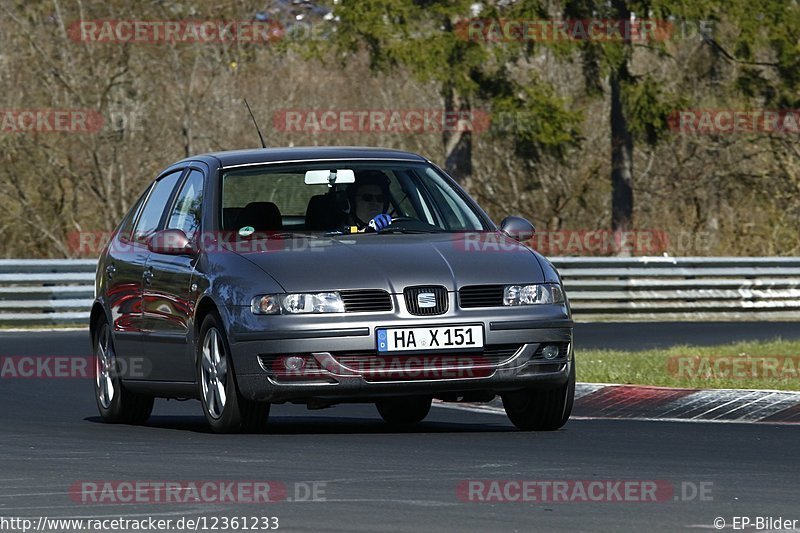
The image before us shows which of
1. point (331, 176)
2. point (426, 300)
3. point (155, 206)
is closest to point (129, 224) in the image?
A: point (155, 206)

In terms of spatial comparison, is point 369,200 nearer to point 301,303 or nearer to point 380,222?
point 380,222

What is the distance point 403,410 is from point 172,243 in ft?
7.30

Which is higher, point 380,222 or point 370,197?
point 370,197

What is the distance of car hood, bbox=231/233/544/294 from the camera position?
10.0 metres

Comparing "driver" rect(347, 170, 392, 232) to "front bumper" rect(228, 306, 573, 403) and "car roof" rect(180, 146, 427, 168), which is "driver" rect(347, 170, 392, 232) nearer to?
"car roof" rect(180, 146, 427, 168)

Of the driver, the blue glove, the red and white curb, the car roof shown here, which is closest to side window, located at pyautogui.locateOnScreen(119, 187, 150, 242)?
the car roof

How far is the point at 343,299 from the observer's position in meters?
10.0

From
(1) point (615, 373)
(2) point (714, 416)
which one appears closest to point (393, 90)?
(1) point (615, 373)

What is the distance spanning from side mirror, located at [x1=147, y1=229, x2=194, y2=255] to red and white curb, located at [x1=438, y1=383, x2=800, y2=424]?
3306mm

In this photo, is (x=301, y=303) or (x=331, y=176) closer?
(x=301, y=303)

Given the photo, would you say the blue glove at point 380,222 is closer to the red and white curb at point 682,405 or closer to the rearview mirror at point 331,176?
the rearview mirror at point 331,176

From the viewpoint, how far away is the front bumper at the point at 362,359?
9969 millimetres

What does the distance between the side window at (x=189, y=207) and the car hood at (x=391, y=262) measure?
0.76m

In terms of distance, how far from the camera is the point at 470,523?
6832 mm
